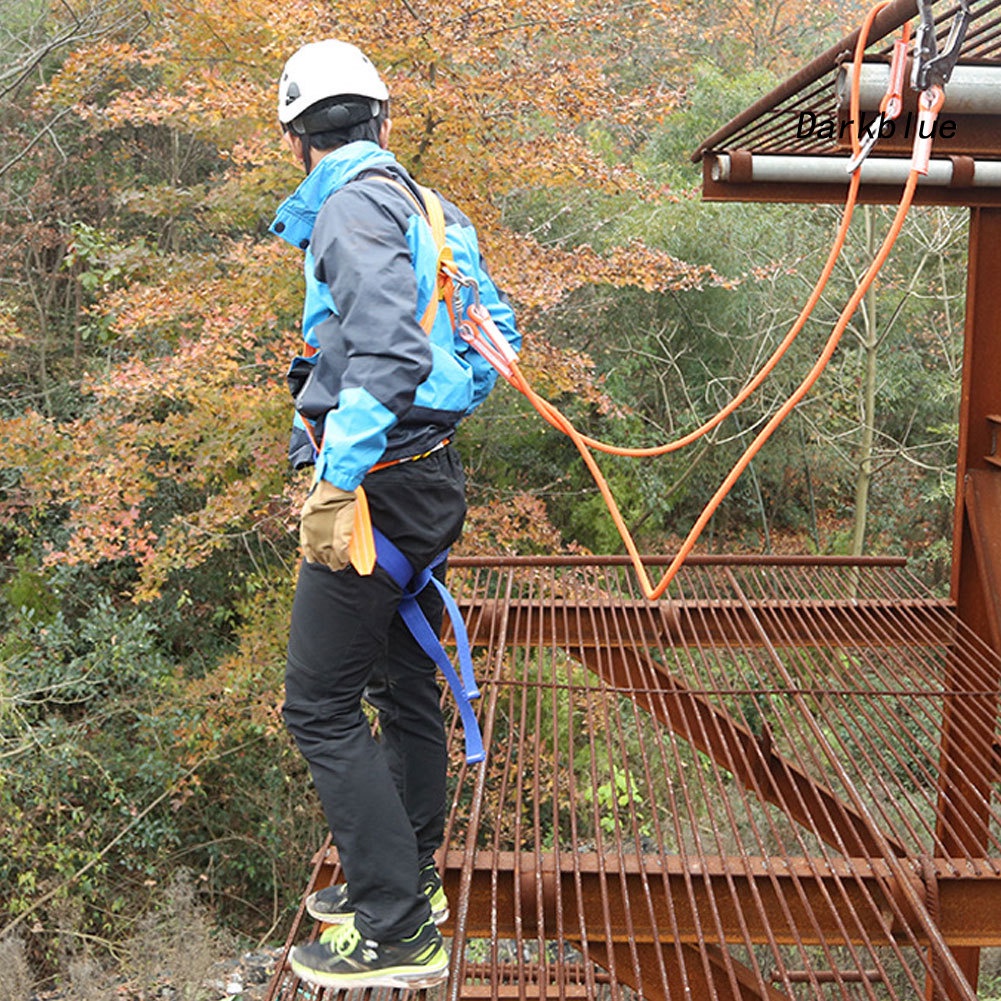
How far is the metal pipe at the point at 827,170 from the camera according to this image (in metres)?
3.61

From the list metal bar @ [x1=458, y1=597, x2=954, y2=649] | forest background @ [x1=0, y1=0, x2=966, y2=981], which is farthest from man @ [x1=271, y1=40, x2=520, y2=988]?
forest background @ [x1=0, y1=0, x2=966, y2=981]

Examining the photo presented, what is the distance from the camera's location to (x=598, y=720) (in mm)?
8508

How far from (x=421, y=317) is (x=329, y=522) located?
1.34 ft

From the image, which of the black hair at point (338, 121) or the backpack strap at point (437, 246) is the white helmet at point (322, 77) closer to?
the black hair at point (338, 121)

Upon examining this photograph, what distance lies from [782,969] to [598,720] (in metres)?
6.74

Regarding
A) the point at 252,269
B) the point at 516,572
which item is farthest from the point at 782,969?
the point at 252,269

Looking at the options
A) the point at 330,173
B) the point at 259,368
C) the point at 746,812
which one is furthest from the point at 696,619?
the point at 259,368

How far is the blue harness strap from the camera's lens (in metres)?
1.89

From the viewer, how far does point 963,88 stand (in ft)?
8.21

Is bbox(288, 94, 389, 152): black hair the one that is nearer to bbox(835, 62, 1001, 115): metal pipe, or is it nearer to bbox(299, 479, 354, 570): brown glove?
bbox(299, 479, 354, 570): brown glove

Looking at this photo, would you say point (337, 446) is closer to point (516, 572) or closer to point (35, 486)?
point (516, 572)

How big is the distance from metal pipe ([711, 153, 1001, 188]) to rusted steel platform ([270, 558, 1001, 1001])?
1384 mm

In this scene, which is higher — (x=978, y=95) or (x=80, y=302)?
(x=978, y=95)

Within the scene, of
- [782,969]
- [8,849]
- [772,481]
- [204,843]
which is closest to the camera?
[782,969]
